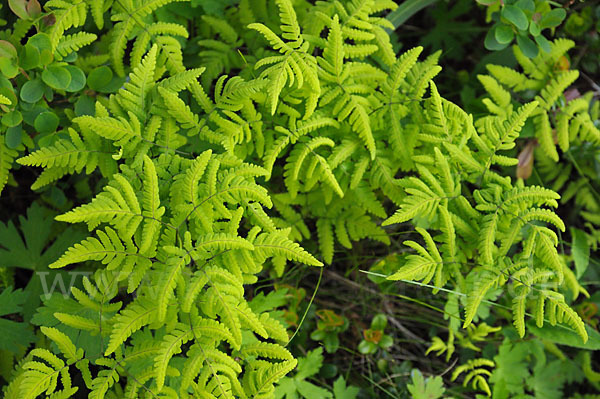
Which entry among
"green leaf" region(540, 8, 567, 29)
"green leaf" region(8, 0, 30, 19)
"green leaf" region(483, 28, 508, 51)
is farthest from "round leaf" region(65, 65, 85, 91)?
"green leaf" region(540, 8, 567, 29)

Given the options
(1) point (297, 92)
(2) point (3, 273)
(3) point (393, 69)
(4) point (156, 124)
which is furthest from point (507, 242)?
(2) point (3, 273)

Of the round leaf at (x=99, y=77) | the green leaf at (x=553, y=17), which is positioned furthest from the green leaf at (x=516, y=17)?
the round leaf at (x=99, y=77)

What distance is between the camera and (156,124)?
2057 mm

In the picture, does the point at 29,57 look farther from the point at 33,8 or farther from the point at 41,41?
the point at 33,8

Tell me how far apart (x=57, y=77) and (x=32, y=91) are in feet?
0.43

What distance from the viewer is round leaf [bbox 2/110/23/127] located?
2141 millimetres

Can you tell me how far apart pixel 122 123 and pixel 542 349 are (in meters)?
2.49

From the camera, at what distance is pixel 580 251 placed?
299 centimetres

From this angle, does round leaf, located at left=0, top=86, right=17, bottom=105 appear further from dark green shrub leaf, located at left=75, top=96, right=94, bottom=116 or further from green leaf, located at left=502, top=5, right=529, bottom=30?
green leaf, located at left=502, top=5, right=529, bottom=30

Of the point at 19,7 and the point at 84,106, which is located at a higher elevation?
the point at 19,7

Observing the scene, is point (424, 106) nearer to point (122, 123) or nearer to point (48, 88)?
point (122, 123)

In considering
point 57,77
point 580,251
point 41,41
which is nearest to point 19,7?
point 41,41

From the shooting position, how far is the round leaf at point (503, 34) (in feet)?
8.30

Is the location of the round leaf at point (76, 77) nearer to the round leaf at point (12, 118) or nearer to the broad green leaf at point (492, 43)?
the round leaf at point (12, 118)
